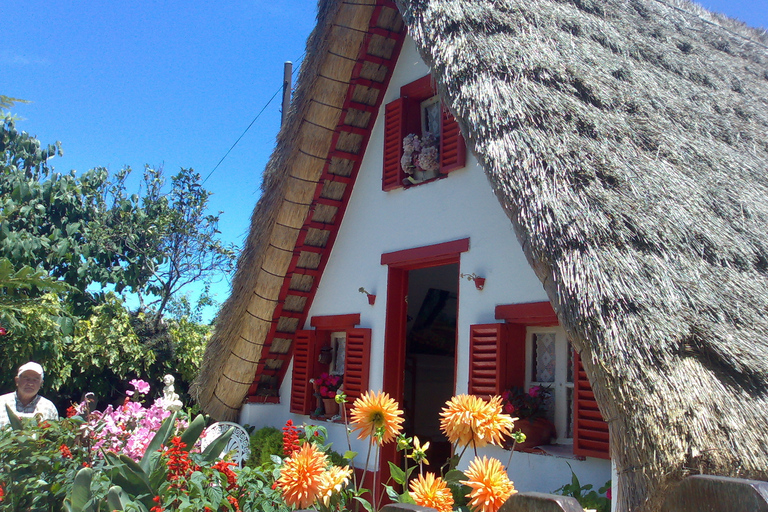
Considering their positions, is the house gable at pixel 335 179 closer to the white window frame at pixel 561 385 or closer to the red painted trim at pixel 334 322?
the red painted trim at pixel 334 322

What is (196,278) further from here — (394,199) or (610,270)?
(610,270)

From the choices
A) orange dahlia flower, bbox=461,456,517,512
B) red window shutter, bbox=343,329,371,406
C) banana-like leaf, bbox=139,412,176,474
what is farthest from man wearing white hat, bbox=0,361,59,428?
orange dahlia flower, bbox=461,456,517,512

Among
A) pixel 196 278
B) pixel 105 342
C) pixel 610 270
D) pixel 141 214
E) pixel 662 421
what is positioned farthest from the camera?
pixel 196 278

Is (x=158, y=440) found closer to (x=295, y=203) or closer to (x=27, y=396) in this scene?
(x=27, y=396)

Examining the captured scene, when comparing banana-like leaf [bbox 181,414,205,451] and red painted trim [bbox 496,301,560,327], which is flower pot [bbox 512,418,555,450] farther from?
banana-like leaf [bbox 181,414,205,451]

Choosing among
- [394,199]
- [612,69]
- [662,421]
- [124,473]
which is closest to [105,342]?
[394,199]

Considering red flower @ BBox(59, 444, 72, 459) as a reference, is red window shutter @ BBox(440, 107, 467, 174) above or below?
above

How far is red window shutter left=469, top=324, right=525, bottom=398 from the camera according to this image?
452 centimetres

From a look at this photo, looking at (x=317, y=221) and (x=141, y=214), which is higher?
(x=141, y=214)

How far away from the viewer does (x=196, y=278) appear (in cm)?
1420

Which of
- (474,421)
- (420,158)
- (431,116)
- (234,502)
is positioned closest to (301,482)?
(474,421)

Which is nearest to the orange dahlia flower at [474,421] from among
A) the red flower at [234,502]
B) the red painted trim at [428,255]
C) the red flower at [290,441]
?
the red flower at [290,441]

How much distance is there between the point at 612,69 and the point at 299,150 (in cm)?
261

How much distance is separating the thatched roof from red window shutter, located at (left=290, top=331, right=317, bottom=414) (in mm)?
2654
